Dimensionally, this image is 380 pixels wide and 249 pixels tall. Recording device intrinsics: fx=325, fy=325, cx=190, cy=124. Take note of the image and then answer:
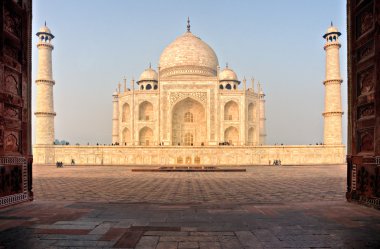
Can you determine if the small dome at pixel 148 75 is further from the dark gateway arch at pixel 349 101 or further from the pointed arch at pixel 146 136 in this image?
the dark gateway arch at pixel 349 101

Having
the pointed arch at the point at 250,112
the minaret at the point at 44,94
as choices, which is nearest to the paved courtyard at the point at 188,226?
the minaret at the point at 44,94

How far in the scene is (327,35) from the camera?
27938 millimetres

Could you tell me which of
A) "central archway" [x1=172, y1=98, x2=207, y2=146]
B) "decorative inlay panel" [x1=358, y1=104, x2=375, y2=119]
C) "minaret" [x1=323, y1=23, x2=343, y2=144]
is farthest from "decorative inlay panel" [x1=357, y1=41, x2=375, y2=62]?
"central archway" [x1=172, y1=98, x2=207, y2=146]

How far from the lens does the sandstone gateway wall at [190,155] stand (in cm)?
2523

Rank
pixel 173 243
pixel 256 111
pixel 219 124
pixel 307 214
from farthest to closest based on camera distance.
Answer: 1. pixel 256 111
2. pixel 219 124
3. pixel 307 214
4. pixel 173 243

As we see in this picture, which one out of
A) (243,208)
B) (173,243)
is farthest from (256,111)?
(173,243)

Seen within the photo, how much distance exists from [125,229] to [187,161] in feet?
71.3

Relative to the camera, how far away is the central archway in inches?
1292

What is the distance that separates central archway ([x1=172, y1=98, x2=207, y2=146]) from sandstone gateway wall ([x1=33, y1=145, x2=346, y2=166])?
7.34m

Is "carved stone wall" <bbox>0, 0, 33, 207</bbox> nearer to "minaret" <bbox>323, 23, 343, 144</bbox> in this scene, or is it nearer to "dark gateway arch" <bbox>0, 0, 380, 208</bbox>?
"dark gateway arch" <bbox>0, 0, 380, 208</bbox>

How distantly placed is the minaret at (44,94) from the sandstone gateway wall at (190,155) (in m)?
1.18

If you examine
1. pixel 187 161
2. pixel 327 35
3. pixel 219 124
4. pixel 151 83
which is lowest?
pixel 187 161

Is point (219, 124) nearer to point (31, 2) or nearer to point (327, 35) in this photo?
point (327, 35)

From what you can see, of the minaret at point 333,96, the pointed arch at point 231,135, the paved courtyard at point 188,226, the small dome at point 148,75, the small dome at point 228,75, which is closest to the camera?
the paved courtyard at point 188,226
